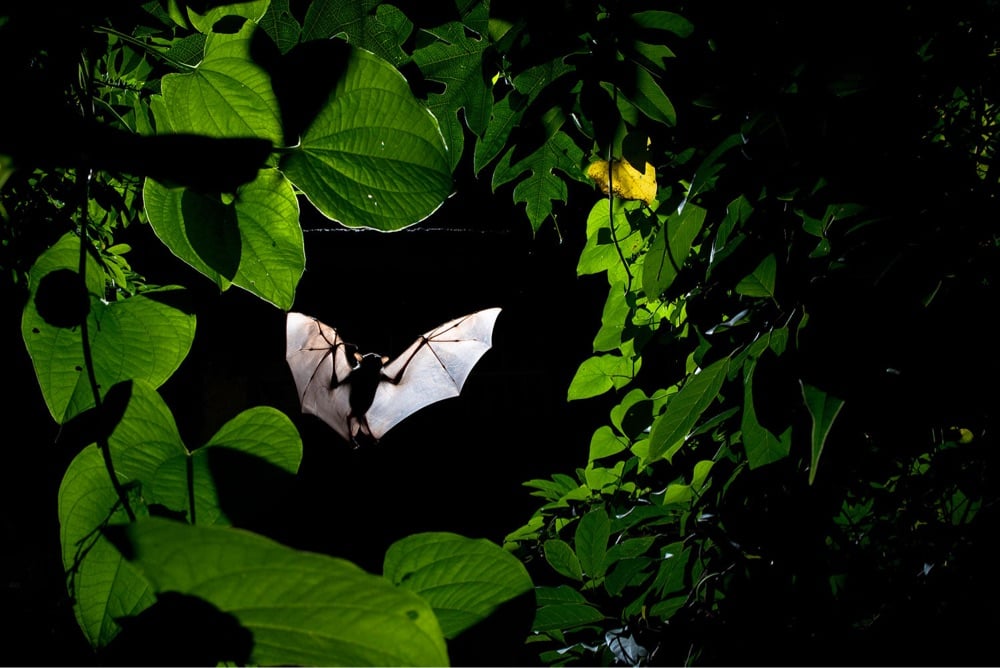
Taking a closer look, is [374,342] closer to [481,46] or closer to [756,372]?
[481,46]

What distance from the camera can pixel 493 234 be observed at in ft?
13.1

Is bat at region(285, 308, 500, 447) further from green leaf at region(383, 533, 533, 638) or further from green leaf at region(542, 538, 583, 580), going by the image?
green leaf at region(383, 533, 533, 638)

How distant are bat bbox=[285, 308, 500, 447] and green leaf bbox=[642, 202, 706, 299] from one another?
4.33 feet

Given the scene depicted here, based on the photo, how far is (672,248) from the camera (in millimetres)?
679

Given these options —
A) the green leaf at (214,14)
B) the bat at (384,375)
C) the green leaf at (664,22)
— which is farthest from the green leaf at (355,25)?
the bat at (384,375)

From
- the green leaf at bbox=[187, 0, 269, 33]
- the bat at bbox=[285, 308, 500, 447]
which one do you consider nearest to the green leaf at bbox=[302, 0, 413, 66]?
the green leaf at bbox=[187, 0, 269, 33]

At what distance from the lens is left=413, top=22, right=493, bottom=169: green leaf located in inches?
32.4

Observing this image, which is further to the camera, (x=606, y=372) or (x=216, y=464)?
(x=606, y=372)

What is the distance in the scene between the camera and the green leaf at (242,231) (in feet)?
1.10

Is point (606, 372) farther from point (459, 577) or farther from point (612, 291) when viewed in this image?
point (459, 577)

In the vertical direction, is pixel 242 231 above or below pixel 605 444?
above

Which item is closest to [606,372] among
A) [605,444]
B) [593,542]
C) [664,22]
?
[605,444]

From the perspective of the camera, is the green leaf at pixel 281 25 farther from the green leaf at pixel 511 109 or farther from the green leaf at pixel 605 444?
the green leaf at pixel 605 444

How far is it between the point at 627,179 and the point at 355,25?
573 mm
